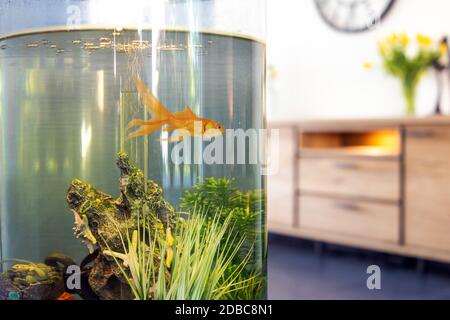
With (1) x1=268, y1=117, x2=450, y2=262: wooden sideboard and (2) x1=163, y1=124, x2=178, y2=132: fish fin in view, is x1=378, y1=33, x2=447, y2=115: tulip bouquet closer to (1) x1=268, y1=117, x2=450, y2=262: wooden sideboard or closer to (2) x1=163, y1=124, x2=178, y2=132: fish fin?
(1) x1=268, y1=117, x2=450, y2=262: wooden sideboard

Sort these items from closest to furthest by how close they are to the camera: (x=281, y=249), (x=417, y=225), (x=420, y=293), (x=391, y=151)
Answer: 1. (x=420, y=293)
2. (x=417, y=225)
3. (x=391, y=151)
4. (x=281, y=249)

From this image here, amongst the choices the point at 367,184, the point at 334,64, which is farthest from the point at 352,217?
the point at 334,64

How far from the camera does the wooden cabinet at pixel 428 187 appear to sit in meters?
2.25

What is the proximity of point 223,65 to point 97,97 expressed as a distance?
14 cm

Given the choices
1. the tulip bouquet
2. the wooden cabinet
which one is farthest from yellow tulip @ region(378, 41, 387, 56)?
the wooden cabinet

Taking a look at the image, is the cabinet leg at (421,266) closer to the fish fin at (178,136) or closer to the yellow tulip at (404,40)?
the yellow tulip at (404,40)

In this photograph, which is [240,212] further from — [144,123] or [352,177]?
[352,177]

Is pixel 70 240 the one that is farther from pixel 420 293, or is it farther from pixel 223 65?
pixel 420 293

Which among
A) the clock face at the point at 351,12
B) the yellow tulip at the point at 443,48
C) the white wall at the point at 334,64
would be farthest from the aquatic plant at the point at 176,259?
the clock face at the point at 351,12

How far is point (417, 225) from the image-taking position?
2.35 metres

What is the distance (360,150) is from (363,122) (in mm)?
190

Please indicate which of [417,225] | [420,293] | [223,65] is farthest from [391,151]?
[223,65]
